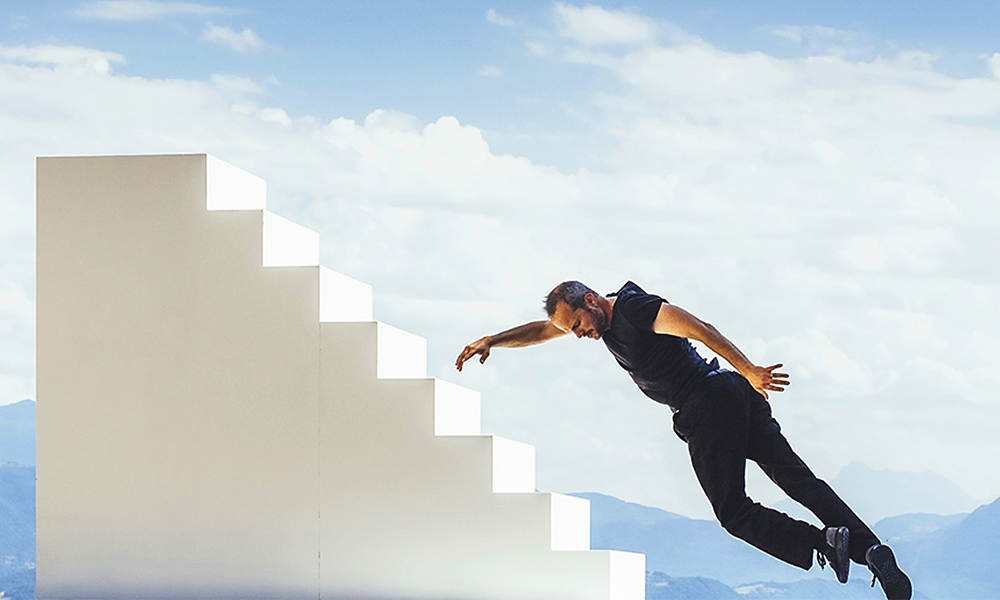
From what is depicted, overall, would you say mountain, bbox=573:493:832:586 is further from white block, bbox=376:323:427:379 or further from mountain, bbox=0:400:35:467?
mountain, bbox=0:400:35:467

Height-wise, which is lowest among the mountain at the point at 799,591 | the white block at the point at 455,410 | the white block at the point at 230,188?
the mountain at the point at 799,591

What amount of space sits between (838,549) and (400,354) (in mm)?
1851

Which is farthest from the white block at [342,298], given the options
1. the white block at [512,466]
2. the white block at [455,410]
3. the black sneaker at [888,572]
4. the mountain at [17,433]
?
the mountain at [17,433]

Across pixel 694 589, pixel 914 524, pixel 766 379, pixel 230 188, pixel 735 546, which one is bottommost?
pixel 694 589

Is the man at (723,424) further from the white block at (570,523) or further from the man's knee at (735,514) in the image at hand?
the white block at (570,523)

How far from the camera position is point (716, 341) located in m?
4.54

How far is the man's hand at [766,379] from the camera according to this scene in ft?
14.5

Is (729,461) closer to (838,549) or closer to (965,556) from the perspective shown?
(838,549)

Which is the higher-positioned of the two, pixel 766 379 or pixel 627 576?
pixel 766 379

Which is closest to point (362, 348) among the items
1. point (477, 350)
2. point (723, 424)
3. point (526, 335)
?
point (477, 350)

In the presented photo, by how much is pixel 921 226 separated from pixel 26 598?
242 inches

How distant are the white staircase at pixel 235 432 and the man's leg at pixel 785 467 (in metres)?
0.75

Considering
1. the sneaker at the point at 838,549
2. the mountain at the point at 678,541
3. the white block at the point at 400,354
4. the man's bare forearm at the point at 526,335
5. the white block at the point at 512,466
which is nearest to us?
the sneaker at the point at 838,549

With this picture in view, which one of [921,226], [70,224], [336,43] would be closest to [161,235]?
[70,224]
